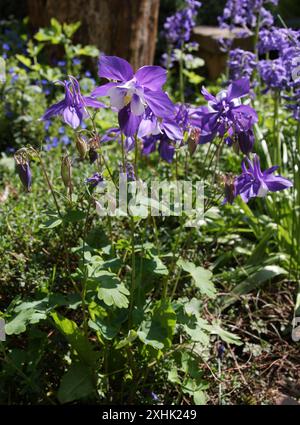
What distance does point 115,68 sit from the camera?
66.1 inches

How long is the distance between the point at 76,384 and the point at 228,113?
1037 mm

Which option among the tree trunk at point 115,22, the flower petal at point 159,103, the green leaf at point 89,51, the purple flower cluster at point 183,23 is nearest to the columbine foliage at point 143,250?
the flower petal at point 159,103

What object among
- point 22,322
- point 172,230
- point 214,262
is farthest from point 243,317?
point 22,322

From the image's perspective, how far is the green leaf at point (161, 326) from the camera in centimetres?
198

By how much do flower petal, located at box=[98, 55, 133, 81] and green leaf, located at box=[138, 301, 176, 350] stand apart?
31.6 inches

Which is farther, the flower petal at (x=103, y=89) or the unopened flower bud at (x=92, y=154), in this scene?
the unopened flower bud at (x=92, y=154)

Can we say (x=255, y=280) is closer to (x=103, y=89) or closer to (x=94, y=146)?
(x=94, y=146)

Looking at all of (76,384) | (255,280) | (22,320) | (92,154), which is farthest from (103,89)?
(255,280)

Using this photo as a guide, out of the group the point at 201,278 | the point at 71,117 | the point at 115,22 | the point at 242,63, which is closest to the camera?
the point at 71,117

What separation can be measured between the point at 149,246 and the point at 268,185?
0.51m

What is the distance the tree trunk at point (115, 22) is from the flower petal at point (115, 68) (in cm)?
342

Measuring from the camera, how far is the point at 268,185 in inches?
77.7

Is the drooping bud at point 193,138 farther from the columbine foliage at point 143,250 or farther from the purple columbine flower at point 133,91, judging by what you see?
the purple columbine flower at point 133,91
